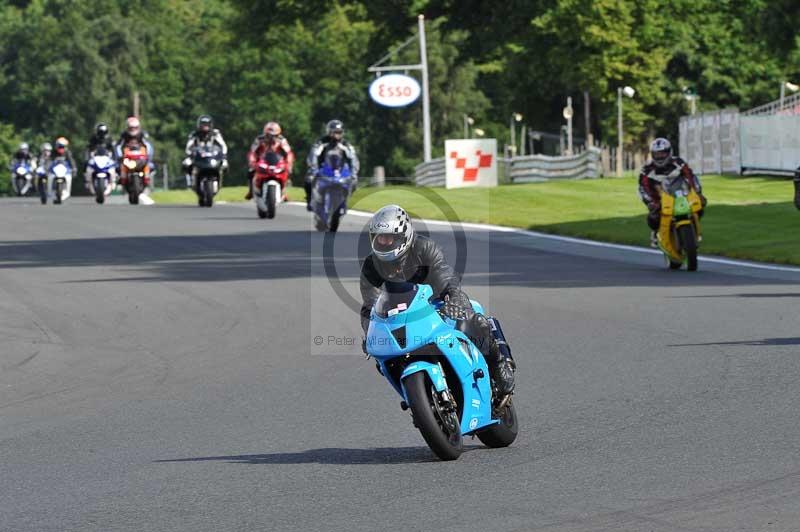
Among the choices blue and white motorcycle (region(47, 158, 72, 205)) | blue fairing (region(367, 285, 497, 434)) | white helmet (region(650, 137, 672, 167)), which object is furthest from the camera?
blue and white motorcycle (region(47, 158, 72, 205))

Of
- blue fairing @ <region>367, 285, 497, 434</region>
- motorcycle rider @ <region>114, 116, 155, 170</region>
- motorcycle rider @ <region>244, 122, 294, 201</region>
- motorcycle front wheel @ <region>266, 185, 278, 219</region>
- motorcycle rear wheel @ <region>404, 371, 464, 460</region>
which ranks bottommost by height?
motorcycle rear wheel @ <region>404, 371, 464, 460</region>

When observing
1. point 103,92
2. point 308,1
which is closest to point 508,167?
point 308,1

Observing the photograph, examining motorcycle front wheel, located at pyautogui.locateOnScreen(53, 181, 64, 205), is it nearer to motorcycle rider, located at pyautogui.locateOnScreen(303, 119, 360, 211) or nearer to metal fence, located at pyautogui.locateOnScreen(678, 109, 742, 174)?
motorcycle rider, located at pyautogui.locateOnScreen(303, 119, 360, 211)

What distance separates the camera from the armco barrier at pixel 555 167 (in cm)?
5000

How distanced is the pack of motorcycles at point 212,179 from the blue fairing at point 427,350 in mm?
19191

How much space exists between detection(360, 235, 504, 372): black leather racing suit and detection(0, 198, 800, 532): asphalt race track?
0.74m

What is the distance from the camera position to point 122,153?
36.8m

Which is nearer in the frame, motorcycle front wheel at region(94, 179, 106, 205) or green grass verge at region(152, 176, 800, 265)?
green grass verge at region(152, 176, 800, 265)

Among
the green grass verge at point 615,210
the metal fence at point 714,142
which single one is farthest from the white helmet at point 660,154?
the metal fence at point 714,142

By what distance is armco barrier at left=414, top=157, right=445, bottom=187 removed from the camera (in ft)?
173

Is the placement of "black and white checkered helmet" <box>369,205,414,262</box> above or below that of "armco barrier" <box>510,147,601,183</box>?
below

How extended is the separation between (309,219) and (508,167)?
21071mm

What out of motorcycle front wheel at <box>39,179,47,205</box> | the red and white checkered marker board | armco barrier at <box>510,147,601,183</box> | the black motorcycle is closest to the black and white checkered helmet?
the black motorcycle

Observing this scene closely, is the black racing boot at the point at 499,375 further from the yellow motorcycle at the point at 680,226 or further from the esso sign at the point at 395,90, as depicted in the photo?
the esso sign at the point at 395,90
